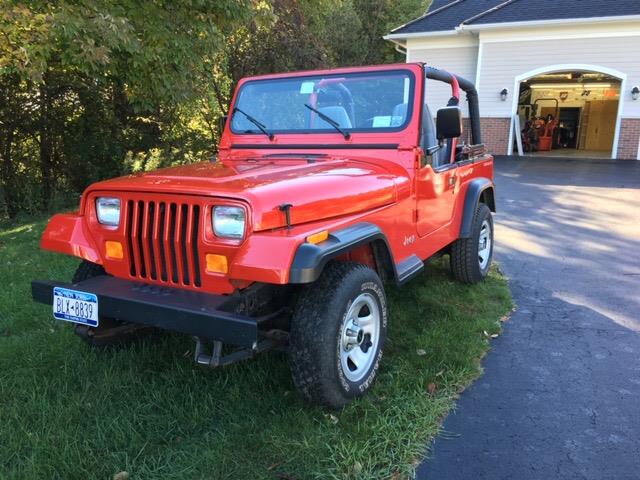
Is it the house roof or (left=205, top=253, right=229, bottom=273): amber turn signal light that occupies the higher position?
the house roof

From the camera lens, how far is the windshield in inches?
148

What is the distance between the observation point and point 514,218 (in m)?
8.29

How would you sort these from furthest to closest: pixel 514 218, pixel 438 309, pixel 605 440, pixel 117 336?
pixel 514 218 → pixel 438 309 → pixel 117 336 → pixel 605 440

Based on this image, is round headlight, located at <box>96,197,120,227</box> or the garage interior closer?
round headlight, located at <box>96,197,120,227</box>

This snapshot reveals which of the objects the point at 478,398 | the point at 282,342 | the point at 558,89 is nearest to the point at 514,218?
the point at 478,398

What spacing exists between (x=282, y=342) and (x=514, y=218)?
6450 mm

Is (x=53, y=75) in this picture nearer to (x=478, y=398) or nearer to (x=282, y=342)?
(x=282, y=342)

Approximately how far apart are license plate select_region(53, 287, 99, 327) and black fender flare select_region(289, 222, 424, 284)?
1131 mm

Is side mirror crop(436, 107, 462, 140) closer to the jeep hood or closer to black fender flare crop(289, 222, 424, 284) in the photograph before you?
the jeep hood

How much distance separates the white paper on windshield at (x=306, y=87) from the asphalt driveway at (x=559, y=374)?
7.79 ft

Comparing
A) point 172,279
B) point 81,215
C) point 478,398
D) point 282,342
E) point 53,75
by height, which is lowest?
point 478,398

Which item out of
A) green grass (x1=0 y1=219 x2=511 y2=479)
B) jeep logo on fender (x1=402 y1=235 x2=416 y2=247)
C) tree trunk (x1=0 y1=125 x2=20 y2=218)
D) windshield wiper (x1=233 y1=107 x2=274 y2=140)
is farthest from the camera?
tree trunk (x1=0 y1=125 x2=20 y2=218)

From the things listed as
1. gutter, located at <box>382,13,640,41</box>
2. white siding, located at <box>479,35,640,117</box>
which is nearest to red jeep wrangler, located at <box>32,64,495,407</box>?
gutter, located at <box>382,13,640,41</box>

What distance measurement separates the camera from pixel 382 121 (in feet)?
12.4
